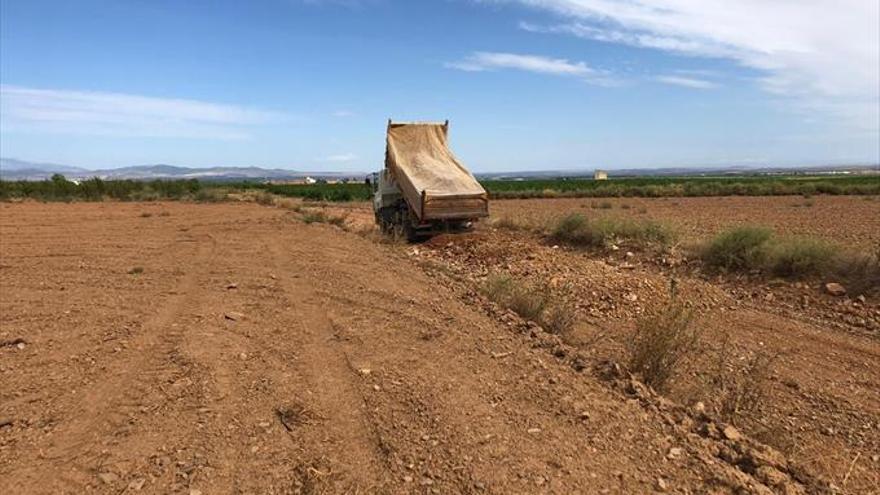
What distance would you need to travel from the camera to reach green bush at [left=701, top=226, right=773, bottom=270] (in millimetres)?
12492

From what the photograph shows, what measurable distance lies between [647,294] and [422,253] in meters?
7.02

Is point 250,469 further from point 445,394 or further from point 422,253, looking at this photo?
point 422,253

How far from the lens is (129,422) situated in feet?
16.9

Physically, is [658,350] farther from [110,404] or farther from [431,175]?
[431,175]

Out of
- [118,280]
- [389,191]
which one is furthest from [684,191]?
[118,280]

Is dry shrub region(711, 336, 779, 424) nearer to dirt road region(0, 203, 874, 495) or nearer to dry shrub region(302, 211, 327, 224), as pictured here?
dirt road region(0, 203, 874, 495)

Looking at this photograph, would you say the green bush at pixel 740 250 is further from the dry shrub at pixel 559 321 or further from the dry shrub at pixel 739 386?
the dry shrub at pixel 559 321

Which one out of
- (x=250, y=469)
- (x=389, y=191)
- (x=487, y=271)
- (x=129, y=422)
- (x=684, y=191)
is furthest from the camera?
(x=684, y=191)

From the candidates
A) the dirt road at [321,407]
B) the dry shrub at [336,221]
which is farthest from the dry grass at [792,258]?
the dry shrub at [336,221]

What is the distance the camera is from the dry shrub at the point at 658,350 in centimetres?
636

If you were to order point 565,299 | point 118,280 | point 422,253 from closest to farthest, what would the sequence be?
1. point 565,299
2. point 118,280
3. point 422,253

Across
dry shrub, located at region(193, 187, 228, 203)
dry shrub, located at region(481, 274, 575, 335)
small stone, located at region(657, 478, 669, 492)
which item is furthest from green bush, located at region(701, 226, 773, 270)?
dry shrub, located at region(193, 187, 228, 203)

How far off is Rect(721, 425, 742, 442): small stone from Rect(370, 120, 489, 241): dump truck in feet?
42.3

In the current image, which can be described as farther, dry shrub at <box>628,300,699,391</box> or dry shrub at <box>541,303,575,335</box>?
dry shrub at <box>541,303,575,335</box>
